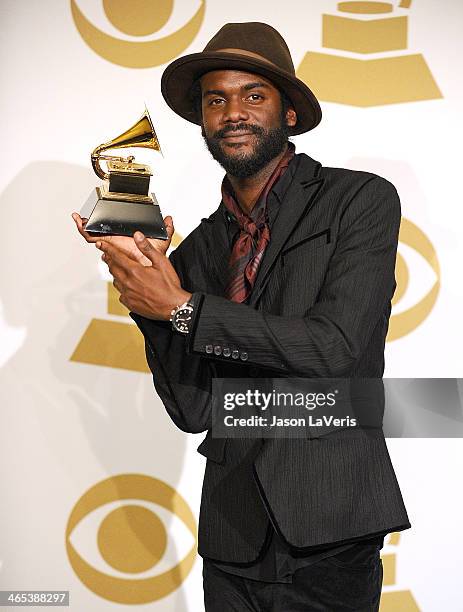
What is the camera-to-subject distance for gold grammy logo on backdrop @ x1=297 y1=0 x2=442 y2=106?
9.88 ft

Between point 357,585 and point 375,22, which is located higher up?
point 375,22

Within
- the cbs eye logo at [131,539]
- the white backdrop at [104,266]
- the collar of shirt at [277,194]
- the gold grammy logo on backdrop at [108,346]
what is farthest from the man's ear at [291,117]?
the cbs eye logo at [131,539]

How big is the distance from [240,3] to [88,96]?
614 mm

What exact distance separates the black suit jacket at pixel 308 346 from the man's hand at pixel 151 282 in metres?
0.06

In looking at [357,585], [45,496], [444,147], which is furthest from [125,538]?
[444,147]

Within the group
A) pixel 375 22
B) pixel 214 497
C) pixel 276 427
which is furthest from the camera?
pixel 375 22

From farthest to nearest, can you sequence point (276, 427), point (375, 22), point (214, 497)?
1. point (375, 22)
2. point (214, 497)
3. point (276, 427)

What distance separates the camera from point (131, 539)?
3.10 m

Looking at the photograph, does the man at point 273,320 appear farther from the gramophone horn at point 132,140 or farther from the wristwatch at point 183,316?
the gramophone horn at point 132,140

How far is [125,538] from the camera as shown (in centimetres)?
310

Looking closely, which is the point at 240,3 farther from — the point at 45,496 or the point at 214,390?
the point at 45,496

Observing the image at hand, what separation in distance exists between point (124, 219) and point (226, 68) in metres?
0.43

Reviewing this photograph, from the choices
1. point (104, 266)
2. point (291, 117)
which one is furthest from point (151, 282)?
point (104, 266)

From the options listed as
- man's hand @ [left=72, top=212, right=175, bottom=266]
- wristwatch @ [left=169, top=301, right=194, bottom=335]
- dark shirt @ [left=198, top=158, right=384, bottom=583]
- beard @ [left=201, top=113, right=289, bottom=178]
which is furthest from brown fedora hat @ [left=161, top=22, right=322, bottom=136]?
wristwatch @ [left=169, top=301, right=194, bottom=335]
